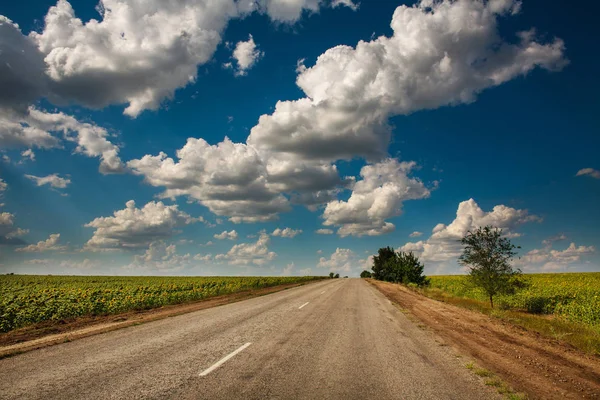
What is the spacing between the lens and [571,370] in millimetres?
6781

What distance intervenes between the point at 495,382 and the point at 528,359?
2621mm

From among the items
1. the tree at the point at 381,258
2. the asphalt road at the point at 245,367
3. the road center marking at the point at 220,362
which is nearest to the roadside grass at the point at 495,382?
the asphalt road at the point at 245,367

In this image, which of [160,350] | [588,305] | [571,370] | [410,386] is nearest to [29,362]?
[160,350]

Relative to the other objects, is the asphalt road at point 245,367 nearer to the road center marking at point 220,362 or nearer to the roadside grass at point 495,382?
the road center marking at point 220,362

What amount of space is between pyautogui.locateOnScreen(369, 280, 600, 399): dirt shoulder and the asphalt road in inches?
28.9

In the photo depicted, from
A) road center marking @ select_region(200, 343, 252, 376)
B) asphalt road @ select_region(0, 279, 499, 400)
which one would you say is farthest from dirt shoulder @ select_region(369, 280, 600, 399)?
road center marking @ select_region(200, 343, 252, 376)

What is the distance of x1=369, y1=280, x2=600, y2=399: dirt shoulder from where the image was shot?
18.6ft

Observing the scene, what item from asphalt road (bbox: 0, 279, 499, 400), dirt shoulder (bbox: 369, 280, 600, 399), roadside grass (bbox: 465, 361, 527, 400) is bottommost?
dirt shoulder (bbox: 369, 280, 600, 399)

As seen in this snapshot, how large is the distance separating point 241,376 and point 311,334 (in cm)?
417

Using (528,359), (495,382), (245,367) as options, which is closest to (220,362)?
(245,367)

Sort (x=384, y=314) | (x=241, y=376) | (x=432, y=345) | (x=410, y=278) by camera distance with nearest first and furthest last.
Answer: (x=241, y=376), (x=432, y=345), (x=384, y=314), (x=410, y=278)

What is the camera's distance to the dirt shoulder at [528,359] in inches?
223

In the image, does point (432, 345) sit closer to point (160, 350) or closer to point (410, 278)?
point (160, 350)

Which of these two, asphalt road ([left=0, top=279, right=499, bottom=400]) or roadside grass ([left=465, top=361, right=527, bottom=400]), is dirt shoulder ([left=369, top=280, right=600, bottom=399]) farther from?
asphalt road ([left=0, top=279, right=499, bottom=400])
